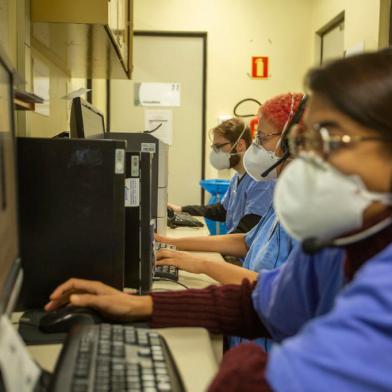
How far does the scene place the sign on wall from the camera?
13.2 feet

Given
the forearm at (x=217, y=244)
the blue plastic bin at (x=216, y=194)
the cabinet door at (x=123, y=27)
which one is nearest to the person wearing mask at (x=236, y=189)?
the blue plastic bin at (x=216, y=194)

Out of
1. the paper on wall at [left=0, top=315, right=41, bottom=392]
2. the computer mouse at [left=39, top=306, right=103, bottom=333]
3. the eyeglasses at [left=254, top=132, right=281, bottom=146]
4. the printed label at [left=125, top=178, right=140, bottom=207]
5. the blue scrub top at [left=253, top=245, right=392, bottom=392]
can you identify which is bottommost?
the computer mouse at [left=39, top=306, right=103, bottom=333]

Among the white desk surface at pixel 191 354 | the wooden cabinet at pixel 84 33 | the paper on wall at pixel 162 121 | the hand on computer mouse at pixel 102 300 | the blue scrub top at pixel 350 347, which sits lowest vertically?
the white desk surface at pixel 191 354

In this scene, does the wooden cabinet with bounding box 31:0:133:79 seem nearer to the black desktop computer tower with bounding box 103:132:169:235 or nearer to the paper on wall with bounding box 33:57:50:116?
the paper on wall with bounding box 33:57:50:116

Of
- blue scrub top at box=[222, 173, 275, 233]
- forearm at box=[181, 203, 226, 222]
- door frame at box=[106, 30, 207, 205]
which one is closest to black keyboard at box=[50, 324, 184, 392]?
blue scrub top at box=[222, 173, 275, 233]

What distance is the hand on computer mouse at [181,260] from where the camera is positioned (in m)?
1.45

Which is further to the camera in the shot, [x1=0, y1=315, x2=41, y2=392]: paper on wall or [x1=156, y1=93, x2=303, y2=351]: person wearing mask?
[x1=156, y1=93, x2=303, y2=351]: person wearing mask

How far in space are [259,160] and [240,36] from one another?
8.27 feet

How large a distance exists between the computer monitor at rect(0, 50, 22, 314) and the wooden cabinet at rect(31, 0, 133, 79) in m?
0.76

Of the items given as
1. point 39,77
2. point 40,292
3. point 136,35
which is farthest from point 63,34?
point 136,35

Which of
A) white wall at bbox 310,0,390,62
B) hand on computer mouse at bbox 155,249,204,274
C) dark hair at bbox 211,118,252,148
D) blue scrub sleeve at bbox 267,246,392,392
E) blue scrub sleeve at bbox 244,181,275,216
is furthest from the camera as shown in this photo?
dark hair at bbox 211,118,252,148

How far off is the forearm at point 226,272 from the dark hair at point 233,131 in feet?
4.95

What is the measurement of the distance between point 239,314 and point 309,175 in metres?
0.41

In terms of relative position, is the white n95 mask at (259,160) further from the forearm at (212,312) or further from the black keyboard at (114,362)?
the black keyboard at (114,362)
